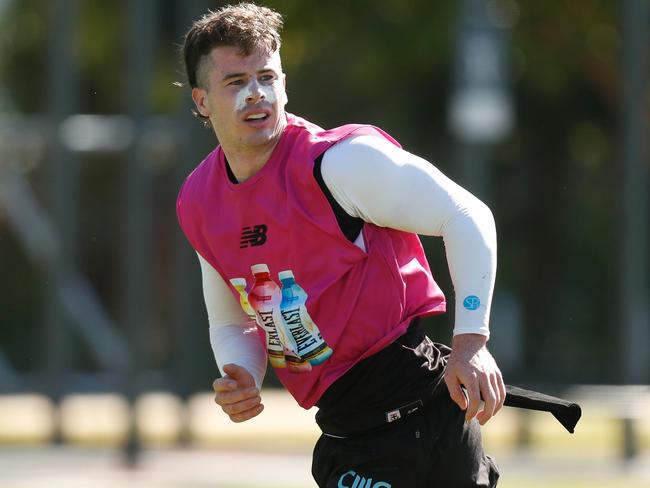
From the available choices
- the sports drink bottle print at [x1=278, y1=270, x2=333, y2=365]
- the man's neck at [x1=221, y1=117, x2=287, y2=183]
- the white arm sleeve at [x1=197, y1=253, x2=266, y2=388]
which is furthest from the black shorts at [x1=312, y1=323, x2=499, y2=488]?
the man's neck at [x1=221, y1=117, x2=287, y2=183]

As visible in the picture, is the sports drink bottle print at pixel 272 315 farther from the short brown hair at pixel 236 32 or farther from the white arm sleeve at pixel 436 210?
the short brown hair at pixel 236 32

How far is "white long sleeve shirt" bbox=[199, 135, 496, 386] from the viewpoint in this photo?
402 cm

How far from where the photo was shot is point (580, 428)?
49.9 ft

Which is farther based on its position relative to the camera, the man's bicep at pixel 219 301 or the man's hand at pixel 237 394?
the man's bicep at pixel 219 301

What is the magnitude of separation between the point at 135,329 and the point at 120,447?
99 centimetres

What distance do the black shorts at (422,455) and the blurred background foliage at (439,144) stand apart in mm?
13855

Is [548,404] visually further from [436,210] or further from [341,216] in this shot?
A: [341,216]

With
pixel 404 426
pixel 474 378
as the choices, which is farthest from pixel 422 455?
pixel 474 378

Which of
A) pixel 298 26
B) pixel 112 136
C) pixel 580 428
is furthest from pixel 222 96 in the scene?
pixel 298 26

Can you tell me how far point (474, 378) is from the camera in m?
3.87

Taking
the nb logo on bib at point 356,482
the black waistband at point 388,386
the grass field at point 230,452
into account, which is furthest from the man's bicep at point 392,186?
the grass field at point 230,452

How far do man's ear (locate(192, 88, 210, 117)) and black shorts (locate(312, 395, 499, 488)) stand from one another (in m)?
1.11

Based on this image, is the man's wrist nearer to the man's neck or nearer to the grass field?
the man's neck

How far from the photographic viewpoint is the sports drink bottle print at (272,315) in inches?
170
